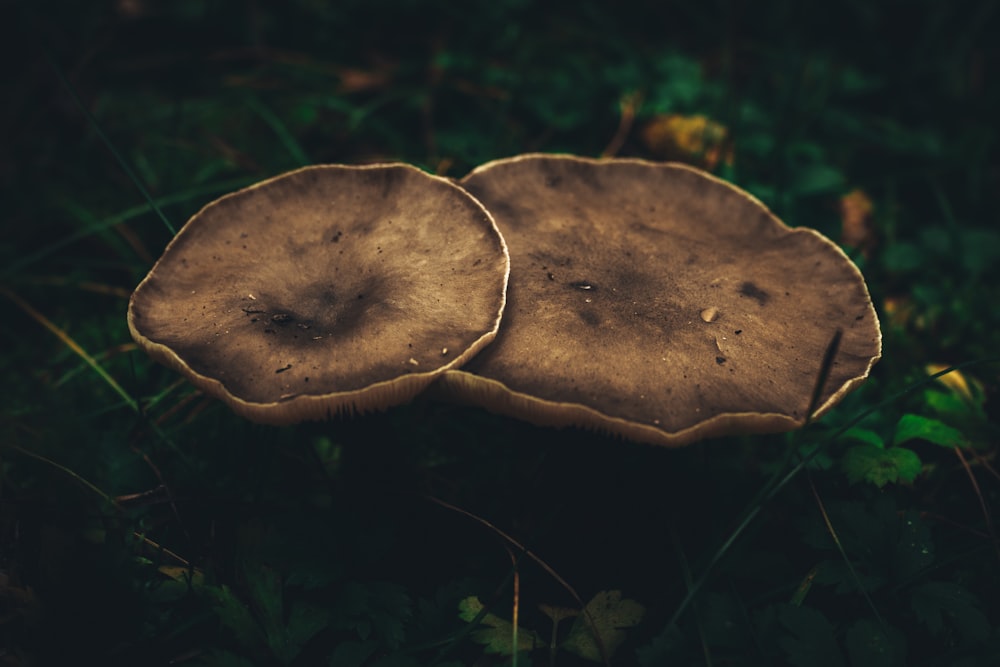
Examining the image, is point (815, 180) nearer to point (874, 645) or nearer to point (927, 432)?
point (927, 432)

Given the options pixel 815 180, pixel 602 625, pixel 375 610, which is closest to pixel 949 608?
pixel 602 625

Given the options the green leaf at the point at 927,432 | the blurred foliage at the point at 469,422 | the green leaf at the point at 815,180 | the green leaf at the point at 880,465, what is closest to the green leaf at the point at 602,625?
the blurred foliage at the point at 469,422

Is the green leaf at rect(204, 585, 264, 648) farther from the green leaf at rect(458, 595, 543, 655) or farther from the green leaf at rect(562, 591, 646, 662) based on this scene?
the green leaf at rect(562, 591, 646, 662)

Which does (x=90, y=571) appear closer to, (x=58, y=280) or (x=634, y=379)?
(x=634, y=379)

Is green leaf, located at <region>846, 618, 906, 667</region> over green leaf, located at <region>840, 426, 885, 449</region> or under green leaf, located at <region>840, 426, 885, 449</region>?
under

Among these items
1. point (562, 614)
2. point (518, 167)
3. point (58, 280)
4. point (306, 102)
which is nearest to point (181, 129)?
point (306, 102)

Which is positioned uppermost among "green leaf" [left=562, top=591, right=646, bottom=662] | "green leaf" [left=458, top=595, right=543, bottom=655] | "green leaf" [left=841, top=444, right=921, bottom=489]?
"green leaf" [left=841, top=444, right=921, bottom=489]

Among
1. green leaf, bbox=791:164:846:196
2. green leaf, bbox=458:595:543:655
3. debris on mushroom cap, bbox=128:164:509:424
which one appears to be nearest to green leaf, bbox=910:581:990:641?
green leaf, bbox=458:595:543:655
